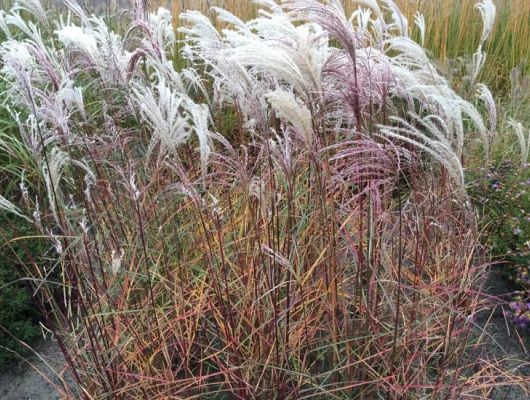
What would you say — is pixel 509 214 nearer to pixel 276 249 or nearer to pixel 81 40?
pixel 276 249

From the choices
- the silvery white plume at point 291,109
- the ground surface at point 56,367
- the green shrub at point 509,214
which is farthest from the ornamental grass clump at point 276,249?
the green shrub at point 509,214

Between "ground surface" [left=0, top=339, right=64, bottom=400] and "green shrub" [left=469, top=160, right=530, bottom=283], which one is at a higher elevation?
"green shrub" [left=469, top=160, right=530, bottom=283]

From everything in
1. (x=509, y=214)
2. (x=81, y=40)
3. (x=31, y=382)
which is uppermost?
(x=81, y=40)

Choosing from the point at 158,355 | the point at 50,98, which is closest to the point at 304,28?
the point at 50,98

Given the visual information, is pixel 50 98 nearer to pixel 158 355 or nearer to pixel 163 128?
pixel 163 128

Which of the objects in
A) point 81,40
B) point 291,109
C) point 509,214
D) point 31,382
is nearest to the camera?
point 291,109

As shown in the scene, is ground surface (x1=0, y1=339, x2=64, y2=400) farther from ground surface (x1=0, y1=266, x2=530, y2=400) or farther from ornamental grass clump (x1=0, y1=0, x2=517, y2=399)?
ornamental grass clump (x1=0, y1=0, x2=517, y2=399)

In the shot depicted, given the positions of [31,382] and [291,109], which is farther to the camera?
[31,382]

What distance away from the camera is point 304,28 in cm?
175

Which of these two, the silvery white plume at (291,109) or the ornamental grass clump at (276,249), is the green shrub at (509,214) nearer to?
the ornamental grass clump at (276,249)

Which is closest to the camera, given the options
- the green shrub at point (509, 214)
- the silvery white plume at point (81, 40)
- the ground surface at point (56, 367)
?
the silvery white plume at point (81, 40)

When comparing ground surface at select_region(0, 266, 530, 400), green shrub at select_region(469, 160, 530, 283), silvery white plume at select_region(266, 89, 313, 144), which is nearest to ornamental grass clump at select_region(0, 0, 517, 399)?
silvery white plume at select_region(266, 89, 313, 144)

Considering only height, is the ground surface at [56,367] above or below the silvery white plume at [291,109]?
below

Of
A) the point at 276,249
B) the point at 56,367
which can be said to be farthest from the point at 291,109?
the point at 56,367
